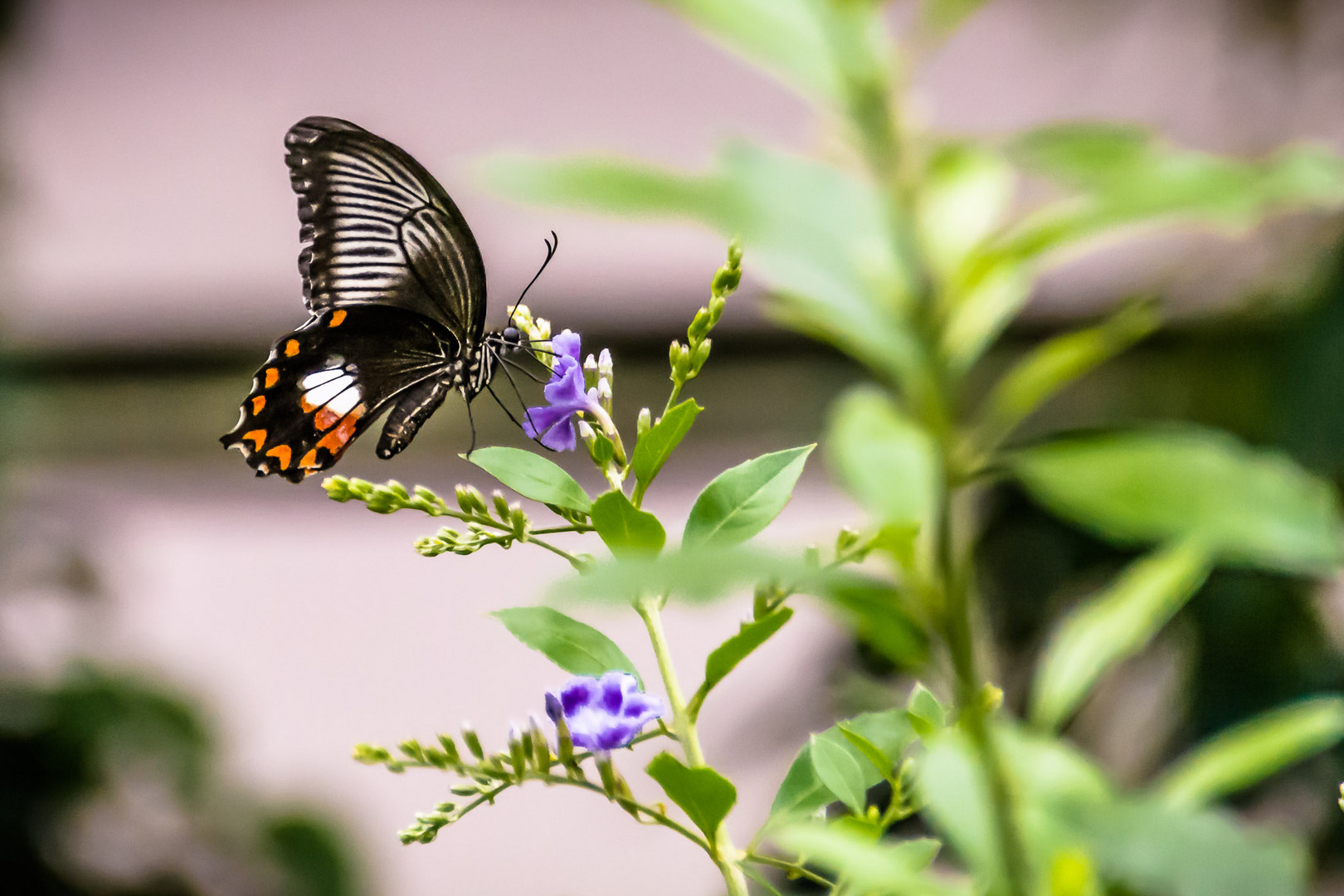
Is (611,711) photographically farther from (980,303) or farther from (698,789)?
(980,303)

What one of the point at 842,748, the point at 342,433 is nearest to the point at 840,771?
the point at 842,748

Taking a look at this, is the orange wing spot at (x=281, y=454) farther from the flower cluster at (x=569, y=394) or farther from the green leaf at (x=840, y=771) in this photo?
the green leaf at (x=840, y=771)

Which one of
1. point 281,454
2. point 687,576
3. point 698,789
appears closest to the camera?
point 687,576

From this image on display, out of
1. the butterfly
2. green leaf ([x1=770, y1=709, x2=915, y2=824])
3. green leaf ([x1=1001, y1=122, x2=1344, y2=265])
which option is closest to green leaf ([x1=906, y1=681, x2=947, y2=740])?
green leaf ([x1=770, y1=709, x2=915, y2=824])

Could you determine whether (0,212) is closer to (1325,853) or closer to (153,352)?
(153,352)

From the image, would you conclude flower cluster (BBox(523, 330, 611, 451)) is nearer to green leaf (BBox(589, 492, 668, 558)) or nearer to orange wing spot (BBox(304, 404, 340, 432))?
green leaf (BBox(589, 492, 668, 558))

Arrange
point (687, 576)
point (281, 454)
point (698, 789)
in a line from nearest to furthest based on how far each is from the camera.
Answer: point (687, 576)
point (698, 789)
point (281, 454)

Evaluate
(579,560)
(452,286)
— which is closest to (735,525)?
(579,560)

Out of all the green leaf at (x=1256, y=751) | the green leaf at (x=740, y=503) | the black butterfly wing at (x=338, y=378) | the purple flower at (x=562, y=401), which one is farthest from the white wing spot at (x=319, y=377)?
the green leaf at (x=1256, y=751)
